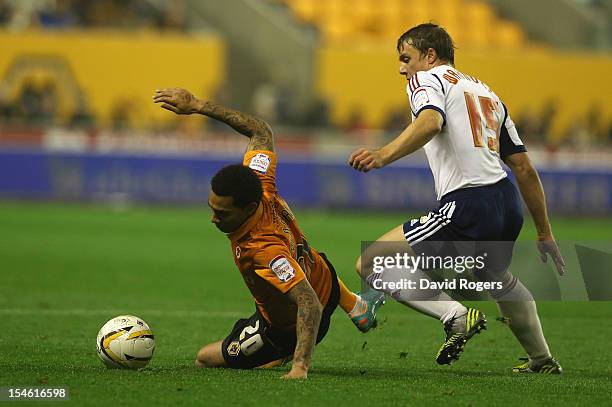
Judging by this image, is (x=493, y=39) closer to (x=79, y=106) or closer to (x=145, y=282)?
(x=79, y=106)

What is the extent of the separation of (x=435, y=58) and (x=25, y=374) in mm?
3171

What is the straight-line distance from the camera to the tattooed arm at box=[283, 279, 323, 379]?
21.8 ft

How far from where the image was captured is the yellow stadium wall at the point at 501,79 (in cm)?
2975

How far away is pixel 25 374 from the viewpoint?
6.71 meters

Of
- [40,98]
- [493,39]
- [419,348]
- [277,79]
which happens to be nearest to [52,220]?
[40,98]

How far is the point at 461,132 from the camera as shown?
7.03 m

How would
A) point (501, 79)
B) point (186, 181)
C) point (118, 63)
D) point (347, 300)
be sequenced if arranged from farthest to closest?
1. point (501, 79)
2. point (118, 63)
3. point (186, 181)
4. point (347, 300)

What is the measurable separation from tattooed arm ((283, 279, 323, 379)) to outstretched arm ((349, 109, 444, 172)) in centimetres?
85

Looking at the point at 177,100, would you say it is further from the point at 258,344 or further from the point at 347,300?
the point at 347,300

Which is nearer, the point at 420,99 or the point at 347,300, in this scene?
the point at 420,99

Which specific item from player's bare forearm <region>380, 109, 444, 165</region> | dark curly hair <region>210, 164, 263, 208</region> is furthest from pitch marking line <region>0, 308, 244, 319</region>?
player's bare forearm <region>380, 109, 444, 165</region>

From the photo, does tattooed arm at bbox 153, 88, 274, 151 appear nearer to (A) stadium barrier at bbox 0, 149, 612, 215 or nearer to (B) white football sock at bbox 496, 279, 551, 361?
(B) white football sock at bbox 496, 279, 551, 361

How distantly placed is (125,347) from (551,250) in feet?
9.37

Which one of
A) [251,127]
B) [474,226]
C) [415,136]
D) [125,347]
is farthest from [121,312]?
[415,136]
